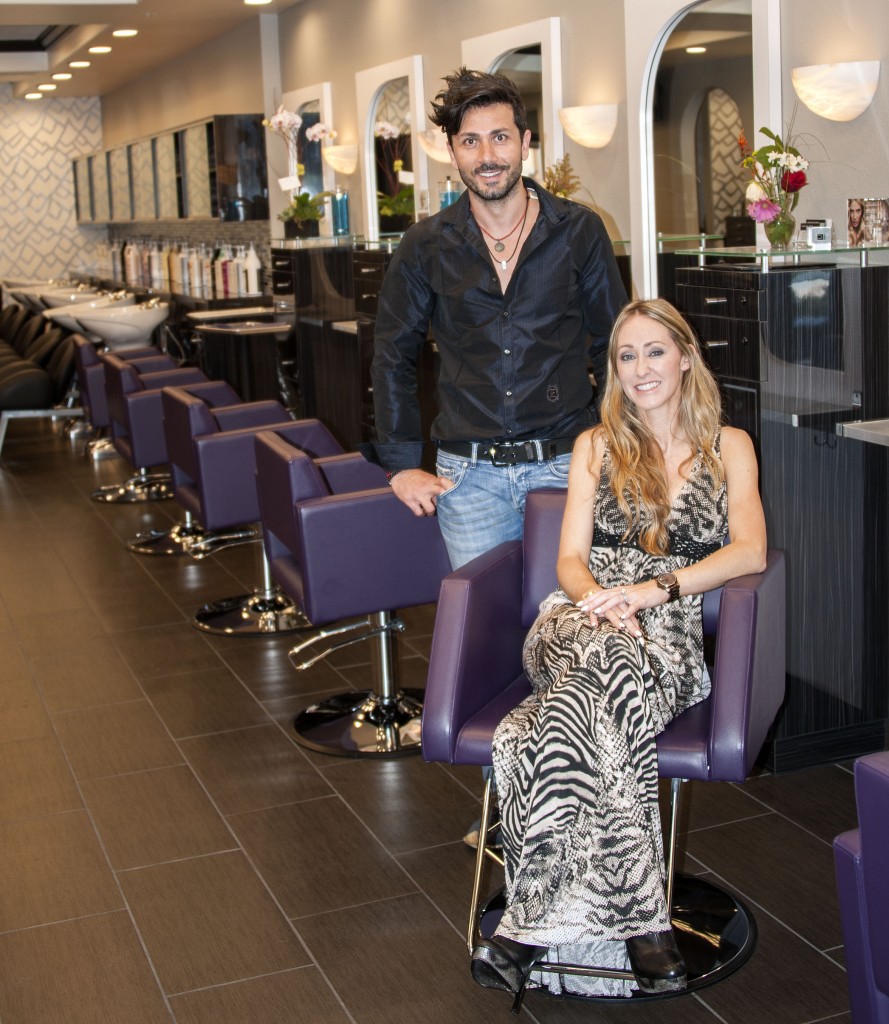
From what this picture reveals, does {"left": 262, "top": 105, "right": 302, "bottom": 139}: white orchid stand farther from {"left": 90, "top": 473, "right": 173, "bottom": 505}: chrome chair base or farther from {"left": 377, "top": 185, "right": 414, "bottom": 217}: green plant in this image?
{"left": 90, "top": 473, "right": 173, "bottom": 505}: chrome chair base

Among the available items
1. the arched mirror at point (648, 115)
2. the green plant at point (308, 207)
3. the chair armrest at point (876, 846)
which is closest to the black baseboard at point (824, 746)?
the chair armrest at point (876, 846)

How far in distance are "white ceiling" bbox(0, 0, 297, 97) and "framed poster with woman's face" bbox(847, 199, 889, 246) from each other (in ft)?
16.1

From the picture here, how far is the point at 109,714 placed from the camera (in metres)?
3.64

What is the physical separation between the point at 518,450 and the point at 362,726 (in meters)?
1.16

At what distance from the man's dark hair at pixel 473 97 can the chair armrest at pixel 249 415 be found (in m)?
2.26

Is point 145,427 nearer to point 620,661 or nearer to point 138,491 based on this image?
point 138,491

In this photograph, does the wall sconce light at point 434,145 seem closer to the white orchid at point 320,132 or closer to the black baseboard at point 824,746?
the white orchid at point 320,132

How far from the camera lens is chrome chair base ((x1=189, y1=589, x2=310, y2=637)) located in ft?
14.1

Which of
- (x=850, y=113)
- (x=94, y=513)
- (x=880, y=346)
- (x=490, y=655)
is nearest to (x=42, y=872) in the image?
(x=490, y=655)

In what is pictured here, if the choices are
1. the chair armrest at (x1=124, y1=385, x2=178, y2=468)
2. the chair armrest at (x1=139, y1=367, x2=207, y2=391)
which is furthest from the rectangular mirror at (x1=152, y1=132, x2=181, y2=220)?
the chair armrest at (x1=124, y1=385, x2=178, y2=468)

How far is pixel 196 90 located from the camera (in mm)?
9055

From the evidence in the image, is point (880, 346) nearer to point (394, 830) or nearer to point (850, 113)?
point (850, 113)

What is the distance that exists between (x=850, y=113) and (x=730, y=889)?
6.56 ft

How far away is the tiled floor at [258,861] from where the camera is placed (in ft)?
7.24
